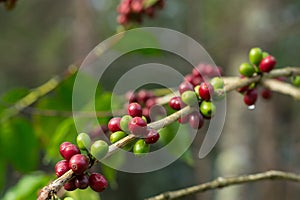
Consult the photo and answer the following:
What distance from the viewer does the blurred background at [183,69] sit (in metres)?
1.42

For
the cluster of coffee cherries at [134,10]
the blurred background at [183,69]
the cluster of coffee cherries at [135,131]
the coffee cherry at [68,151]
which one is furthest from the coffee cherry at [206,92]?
the cluster of coffee cherries at [134,10]

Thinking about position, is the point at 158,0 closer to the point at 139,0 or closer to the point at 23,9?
the point at 139,0

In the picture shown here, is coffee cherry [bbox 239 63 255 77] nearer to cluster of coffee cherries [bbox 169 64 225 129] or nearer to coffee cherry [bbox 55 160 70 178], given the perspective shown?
cluster of coffee cherries [bbox 169 64 225 129]

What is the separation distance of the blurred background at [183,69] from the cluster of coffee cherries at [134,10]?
18cm

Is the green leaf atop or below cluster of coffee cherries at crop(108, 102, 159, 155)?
atop

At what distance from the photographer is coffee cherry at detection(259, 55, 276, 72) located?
34.0 inches

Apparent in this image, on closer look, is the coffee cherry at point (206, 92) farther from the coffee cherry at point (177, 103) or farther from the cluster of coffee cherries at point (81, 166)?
the cluster of coffee cherries at point (81, 166)

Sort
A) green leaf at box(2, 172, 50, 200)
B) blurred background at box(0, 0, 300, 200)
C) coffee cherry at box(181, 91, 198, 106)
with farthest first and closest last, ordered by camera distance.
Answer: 1. blurred background at box(0, 0, 300, 200)
2. green leaf at box(2, 172, 50, 200)
3. coffee cherry at box(181, 91, 198, 106)

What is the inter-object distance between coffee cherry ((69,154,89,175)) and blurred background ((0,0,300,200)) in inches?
21.1

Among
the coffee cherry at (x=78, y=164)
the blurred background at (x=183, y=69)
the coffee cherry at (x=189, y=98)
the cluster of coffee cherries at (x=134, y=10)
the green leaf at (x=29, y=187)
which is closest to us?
the coffee cherry at (x=78, y=164)

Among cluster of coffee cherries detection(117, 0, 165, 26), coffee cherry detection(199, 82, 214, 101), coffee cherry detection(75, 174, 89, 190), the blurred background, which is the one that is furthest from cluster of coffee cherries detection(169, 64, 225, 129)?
cluster of coffee cherries detection(117, 0, 165, 26)

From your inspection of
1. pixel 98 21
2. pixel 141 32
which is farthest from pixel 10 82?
pixel 141 32

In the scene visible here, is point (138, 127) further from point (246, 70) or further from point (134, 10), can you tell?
point (134, 10)

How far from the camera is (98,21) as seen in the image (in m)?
9.83
